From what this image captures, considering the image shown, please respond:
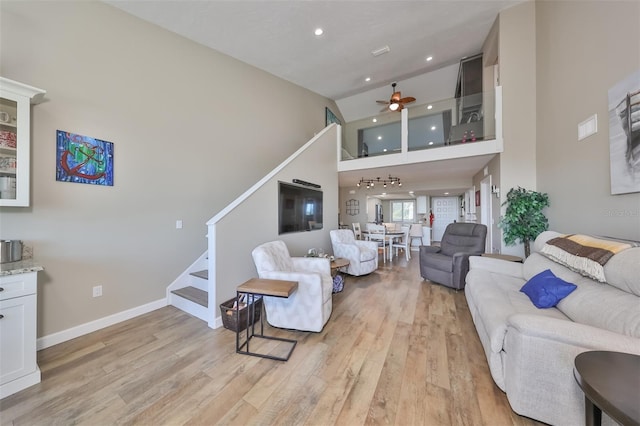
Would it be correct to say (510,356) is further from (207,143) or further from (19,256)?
(207,143)

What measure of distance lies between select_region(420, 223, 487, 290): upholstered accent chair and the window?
698 cm

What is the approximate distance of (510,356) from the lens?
1.50 m

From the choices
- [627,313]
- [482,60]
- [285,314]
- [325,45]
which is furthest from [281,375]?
[482,60]

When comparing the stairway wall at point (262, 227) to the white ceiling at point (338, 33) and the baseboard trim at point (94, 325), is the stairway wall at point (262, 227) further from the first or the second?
the white ceiling at point (338, 33)

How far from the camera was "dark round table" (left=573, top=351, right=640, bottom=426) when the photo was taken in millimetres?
789

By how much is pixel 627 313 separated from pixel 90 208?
187 inches

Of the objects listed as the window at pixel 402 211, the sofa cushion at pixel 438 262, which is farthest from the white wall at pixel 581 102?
the window at pixel 402 211

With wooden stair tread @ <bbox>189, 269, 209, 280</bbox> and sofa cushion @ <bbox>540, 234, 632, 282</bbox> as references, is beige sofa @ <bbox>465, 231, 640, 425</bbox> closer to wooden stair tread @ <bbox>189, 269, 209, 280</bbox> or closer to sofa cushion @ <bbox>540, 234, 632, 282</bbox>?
sofa cushion @ <bbox>540, 234, 632, 282</bbox>

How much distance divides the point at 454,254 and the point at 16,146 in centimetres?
544

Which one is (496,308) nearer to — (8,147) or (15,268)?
(15,268)

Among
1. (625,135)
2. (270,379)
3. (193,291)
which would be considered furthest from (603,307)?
(193,291)

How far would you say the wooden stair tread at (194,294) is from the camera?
115 inches

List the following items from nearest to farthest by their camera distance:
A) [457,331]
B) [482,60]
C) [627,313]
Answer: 1. [627,313]
2. [457,331]
3. [482,60]

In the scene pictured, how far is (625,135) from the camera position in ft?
6.63
